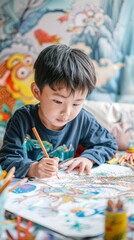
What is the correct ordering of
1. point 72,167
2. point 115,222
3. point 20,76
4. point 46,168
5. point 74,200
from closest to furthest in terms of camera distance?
point 115,222
point 74,200
point 46,168
point 72,167
point 20,76

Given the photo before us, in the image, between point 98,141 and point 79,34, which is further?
point 79,34

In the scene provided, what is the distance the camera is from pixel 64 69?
1.10 m

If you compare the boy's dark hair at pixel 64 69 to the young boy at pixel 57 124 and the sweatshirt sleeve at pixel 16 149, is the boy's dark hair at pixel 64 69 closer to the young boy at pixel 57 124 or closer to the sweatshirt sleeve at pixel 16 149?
the young boy at pixel 57 124

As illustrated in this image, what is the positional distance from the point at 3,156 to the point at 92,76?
0.35 m

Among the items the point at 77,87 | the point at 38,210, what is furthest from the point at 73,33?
the point at 38,210

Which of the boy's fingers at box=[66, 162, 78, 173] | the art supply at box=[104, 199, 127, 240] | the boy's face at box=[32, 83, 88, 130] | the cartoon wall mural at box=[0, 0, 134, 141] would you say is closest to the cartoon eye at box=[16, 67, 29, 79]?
the cartoon wall mural at box=[0, 0, 134, 141]

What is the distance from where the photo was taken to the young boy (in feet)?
3.53

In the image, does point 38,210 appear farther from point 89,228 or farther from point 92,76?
point 92,76

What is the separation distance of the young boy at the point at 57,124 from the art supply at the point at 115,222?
377mm

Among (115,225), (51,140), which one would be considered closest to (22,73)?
(51,140)

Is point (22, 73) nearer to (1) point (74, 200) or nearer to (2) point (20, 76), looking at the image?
(2) point (20, 76)

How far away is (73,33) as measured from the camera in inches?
81.1

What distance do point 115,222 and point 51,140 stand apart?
0.62 metres

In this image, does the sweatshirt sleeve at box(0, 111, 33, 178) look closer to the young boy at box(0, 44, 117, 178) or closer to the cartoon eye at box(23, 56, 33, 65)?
the young boy at box(0, 44, 117, 178)
